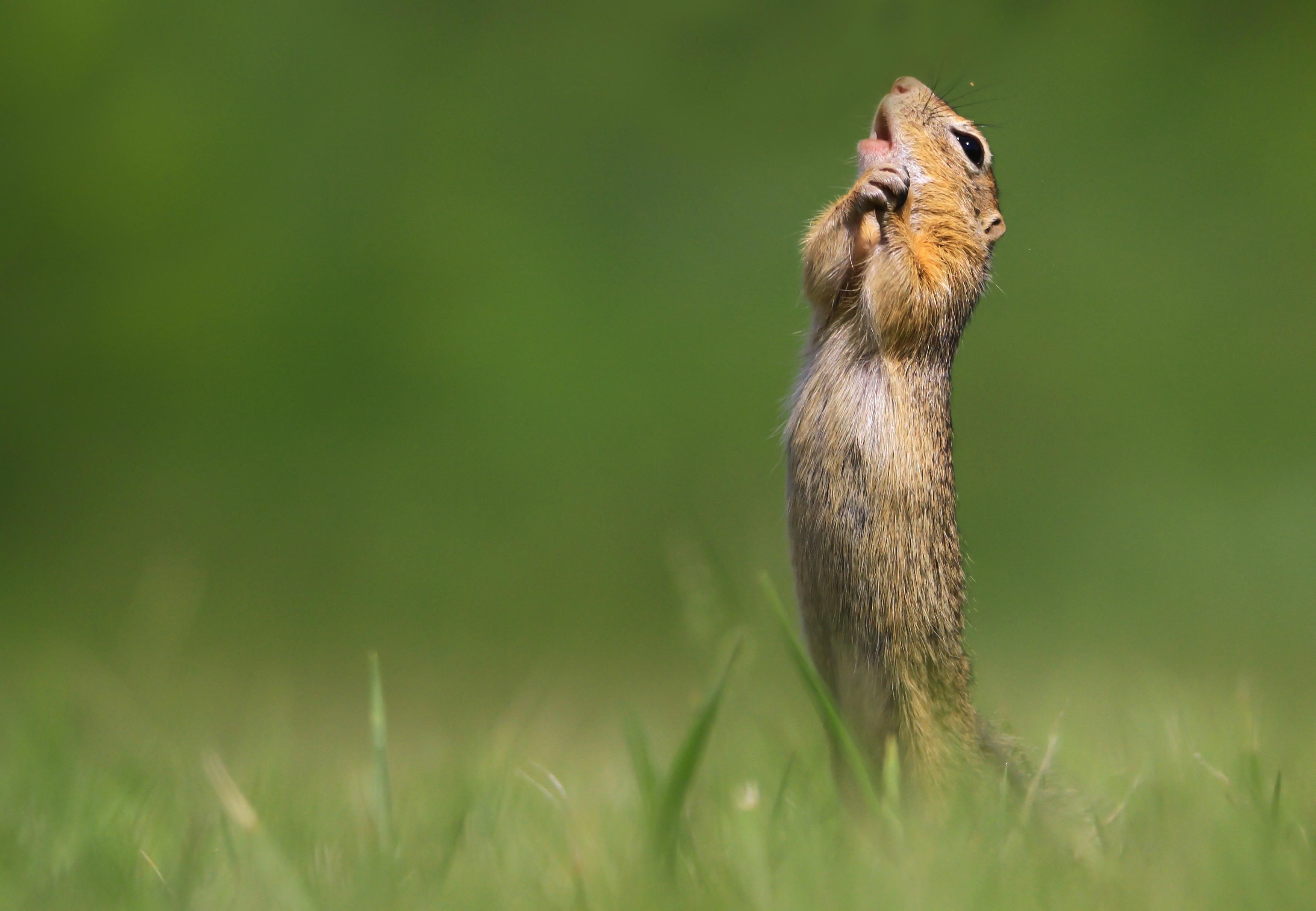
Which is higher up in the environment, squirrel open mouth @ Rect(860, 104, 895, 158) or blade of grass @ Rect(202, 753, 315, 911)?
squirrel open mouth @ Rect(860, 104, 895, 158)

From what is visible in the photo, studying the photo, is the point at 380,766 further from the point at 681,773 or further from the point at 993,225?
the point at 993,225

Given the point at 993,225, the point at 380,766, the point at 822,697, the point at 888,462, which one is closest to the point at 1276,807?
the point at 822,697


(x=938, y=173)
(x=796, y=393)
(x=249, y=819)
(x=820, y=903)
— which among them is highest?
(x=938, y=173)

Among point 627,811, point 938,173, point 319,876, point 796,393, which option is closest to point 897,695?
point 627,811

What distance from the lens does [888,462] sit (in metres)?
1.55

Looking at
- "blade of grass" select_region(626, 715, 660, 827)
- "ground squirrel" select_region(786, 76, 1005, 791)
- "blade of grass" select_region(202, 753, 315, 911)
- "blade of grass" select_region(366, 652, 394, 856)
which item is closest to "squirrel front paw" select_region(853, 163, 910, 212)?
"ground squirrel" select_region(786, 76, 1005, 791)

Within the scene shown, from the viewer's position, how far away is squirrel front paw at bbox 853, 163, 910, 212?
71.6 inches

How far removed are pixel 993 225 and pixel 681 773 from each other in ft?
4.74

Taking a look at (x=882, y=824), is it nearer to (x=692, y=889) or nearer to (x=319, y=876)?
(x=692, y=889)

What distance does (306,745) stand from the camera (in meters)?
2.32

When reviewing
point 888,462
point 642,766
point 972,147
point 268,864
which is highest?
point 972,147

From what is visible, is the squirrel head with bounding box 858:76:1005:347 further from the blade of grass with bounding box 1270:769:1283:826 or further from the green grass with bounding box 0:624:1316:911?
the blade of grass with bounding box 1270:769:1283:826

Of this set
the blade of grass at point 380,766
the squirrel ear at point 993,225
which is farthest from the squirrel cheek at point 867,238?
the blade of grass at point 380,766

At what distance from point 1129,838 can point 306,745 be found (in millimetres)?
1717
